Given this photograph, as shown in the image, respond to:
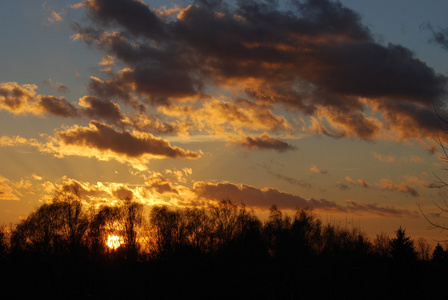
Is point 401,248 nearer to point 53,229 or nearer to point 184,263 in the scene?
point 184,263

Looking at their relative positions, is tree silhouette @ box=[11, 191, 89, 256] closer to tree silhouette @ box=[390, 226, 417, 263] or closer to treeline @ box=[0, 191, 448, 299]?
treeline @ box=[0, 191, 448, 299]

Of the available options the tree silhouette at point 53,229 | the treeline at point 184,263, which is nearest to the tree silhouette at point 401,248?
the treeline at point 184,263

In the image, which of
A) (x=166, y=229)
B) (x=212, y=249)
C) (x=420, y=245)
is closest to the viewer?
(x=212, y=249)

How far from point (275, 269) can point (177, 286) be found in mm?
15685

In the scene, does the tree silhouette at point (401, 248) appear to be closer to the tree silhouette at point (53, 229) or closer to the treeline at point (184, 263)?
the treeline at point (184, 263)

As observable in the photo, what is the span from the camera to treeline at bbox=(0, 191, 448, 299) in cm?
7468

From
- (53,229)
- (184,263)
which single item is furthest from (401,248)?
(53,229)

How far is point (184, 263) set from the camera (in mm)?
77625

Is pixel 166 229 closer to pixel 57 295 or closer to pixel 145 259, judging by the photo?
pixel 145 259

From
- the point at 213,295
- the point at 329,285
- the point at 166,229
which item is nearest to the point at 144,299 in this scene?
the point at 213,295

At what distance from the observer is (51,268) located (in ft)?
255

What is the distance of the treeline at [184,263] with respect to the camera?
7468 cm

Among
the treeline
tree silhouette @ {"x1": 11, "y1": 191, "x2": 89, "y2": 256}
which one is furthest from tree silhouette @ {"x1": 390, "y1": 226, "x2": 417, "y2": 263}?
tree silhouette @ {"x1": 11, "y1": 191, "x2": 89, "y2": 256}

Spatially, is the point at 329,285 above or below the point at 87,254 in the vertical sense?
below
